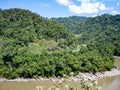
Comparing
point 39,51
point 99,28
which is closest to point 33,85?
point 39,51

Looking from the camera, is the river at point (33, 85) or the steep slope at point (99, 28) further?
the steep slope at point (99, 28)

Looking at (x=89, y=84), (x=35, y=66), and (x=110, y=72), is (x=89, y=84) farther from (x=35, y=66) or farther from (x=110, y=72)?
(x=110, y=72)

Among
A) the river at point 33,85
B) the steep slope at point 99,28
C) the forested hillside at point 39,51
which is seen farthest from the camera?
the steep slope at point 99,28

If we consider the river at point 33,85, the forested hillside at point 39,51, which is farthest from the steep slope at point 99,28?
the river at point 33,85

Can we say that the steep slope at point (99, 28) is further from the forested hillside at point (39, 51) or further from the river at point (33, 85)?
the river at point (33, 85)

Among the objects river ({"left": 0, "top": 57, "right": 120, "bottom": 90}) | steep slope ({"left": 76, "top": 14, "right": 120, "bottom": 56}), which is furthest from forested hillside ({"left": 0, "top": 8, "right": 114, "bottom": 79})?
steep slope ({"left": 76, "top": 14, "right": 120, "bottom": 56})

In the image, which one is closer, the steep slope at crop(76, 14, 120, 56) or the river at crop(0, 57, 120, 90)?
the river at crop(0, 57, 120, 90)

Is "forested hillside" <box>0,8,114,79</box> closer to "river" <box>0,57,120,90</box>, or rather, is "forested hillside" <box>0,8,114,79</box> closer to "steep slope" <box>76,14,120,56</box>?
"river" <box>0,57,120,90</box>

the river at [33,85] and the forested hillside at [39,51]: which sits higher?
the forested hillside at [39,51]

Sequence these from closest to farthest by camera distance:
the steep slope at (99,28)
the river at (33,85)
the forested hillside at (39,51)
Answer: the river at (33,85) < the forested hillside at (39,51) < the steep slope at (99,28)
